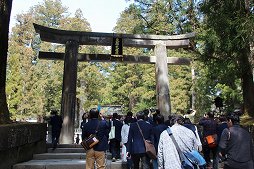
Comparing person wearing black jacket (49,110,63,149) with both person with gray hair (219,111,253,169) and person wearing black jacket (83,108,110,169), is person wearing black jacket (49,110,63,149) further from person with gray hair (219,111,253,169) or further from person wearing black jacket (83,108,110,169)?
person with gray hair (219,111,253,169)

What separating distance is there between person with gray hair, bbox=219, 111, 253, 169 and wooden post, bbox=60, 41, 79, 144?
28.2 feet

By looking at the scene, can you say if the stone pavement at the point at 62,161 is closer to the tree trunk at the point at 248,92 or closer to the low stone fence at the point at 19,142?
the low stone fence at the point at 19,142

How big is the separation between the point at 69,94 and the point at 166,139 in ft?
29.5

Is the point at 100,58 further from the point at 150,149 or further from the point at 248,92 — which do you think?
the point at 150,149

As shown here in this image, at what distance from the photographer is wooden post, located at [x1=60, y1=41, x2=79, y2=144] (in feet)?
39.2

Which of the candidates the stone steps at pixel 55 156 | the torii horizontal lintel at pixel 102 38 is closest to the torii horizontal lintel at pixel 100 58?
the torii horizontal lintel at pixel 102 38

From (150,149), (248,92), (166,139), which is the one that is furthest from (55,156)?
(248,92)

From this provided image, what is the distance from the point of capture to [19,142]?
7.22 metres

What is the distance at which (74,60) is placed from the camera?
12641 mm

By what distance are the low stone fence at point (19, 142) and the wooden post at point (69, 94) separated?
206cm

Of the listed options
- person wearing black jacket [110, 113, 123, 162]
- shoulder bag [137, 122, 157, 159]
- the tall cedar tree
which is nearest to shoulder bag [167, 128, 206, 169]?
shoulder bag [137, 122, 157, 159]

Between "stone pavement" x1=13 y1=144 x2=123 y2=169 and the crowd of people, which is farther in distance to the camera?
"stone pavement" x1=13 y1=144 x2=123 y2=169

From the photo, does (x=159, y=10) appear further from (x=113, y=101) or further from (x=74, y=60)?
(x=113, y=101)

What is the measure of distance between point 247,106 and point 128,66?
54.6 ft
